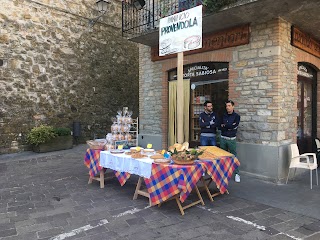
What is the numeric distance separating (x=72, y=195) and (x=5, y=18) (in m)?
7.06

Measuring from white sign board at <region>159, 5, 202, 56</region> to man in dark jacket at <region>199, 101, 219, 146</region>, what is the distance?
2.06 metres

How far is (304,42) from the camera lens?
6453mm

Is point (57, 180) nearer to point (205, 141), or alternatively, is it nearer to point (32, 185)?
point (32, 185)

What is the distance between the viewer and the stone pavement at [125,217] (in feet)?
10.7

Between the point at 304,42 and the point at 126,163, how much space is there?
5.15m

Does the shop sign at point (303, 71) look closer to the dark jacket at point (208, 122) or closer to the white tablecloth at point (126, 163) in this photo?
the dark jacket at point (208, 122)

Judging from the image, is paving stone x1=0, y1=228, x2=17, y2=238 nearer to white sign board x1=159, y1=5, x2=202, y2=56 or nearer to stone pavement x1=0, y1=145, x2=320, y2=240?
stone pavement x1=0, y1=145, x2=320, y2=240

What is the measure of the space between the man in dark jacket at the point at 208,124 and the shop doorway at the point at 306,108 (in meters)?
2.47

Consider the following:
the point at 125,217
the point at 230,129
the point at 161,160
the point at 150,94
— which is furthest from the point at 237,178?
the point at 150,94

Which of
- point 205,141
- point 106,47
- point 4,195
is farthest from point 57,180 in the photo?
point 106,47

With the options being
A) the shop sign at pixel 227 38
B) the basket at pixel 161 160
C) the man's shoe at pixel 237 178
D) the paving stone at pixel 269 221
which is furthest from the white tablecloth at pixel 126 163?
the shop sign at pixel 227 38

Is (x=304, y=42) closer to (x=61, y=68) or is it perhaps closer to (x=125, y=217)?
(x=125, y=217)

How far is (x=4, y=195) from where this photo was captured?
4762 mm

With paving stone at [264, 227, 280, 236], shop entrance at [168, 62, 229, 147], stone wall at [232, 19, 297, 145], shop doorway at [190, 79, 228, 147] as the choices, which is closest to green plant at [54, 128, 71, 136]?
shop entrance at [168, 62, 229, 147]
